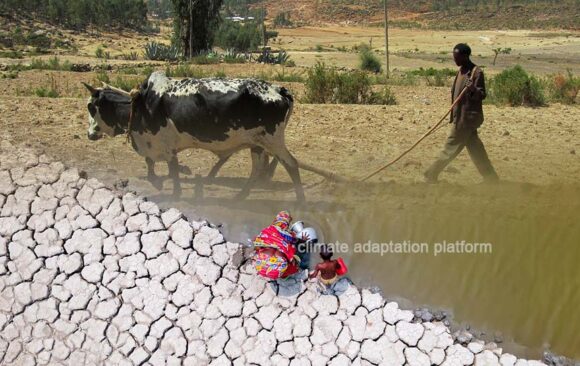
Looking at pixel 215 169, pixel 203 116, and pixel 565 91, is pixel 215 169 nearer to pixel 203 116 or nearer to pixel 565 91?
pixel 203 116

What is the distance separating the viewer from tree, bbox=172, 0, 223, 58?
27641 mm

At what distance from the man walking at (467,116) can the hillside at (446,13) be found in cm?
6141

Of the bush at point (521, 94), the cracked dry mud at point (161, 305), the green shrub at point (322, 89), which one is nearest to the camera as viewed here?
the cracked dry mud at point (161, 305)

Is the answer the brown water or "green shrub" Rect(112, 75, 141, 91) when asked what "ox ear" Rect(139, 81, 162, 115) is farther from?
"green shrub" Rect(112, 75, 141, 91)

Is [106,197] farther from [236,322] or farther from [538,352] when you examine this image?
[538,352]

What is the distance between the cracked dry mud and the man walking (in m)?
2.30

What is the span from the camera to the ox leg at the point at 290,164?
18.3ft

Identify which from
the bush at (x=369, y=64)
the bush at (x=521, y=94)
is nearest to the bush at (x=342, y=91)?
the bush at (x=521, y=94)

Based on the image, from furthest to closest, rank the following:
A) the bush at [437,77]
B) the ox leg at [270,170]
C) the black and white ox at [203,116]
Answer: the bush at [437,77], the ox leg at [270,170], the black and white ox at [203,116]

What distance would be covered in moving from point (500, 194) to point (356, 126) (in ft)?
8.48

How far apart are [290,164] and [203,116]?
0.92m

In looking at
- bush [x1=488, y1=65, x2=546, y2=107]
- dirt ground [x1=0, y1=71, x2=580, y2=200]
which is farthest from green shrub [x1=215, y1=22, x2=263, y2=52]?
dirt ground [x1=0, y1=71, x2=580, y2=200]

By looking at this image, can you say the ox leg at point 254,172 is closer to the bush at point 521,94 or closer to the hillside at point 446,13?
the bush at point 521,94

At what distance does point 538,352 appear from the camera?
412 cm
